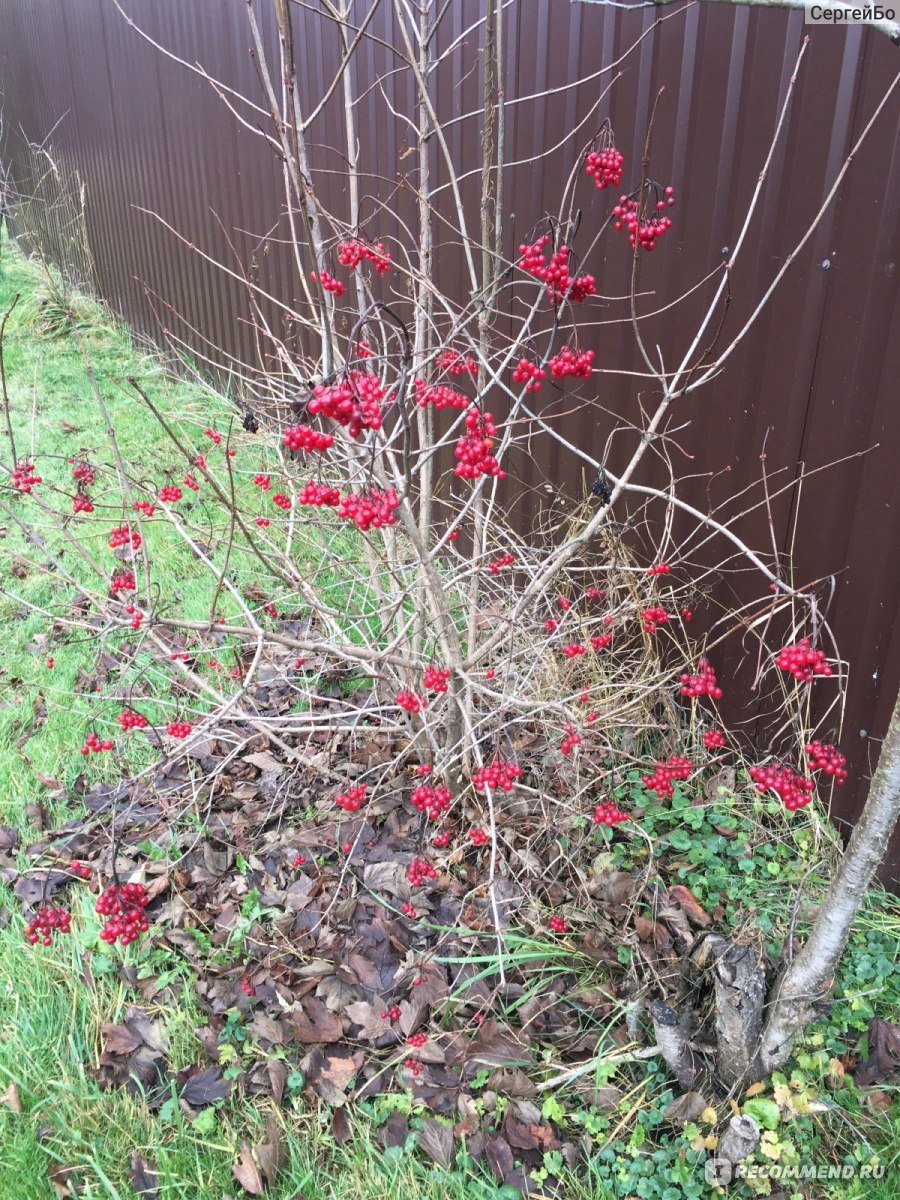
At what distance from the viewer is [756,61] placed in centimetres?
253

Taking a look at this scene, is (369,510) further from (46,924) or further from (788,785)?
(46,924)

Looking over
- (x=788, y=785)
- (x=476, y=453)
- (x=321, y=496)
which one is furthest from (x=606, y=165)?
(x=788, y=785)

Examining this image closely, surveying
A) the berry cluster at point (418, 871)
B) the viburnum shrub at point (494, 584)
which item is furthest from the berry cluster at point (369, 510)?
the berry cluster at point (418, 871)

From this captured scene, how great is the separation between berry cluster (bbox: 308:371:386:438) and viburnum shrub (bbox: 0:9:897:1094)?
67mm

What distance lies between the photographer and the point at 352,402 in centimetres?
139

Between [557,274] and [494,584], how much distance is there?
1291 millimetres

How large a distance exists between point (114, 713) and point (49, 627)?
1013mm

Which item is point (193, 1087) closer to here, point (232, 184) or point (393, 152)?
point (393, 152)

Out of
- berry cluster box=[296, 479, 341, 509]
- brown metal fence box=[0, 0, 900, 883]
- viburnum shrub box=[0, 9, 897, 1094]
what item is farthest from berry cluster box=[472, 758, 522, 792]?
brown metal fence box=[0, 0, 900, 883]

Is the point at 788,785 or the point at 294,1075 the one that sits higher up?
the point at 788,785

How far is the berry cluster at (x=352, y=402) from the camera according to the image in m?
1.36

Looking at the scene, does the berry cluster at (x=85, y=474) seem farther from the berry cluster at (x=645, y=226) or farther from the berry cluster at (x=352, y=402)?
the berry cluster at (x=645, y=226)

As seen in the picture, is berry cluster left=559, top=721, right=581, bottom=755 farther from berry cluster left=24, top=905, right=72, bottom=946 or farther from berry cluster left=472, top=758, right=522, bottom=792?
berry cluster left=24, top=905, right=72, bottom=946

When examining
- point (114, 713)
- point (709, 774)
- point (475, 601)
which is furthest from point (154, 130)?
point (709, 774)
